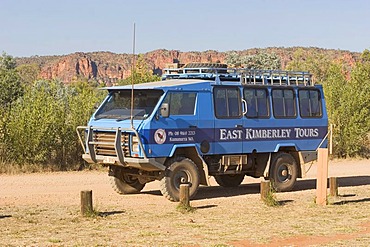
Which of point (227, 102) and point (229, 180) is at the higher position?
point (227, 102)

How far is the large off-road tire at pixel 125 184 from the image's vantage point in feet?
56.4

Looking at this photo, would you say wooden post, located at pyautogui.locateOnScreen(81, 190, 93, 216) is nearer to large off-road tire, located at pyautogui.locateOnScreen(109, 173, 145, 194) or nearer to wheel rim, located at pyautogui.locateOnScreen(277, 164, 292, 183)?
large off-road tire, located at pyautogui.locateOnScreen(109, 173, 145, 194)

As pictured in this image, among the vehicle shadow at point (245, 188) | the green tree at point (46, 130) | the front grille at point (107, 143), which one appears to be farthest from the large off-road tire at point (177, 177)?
the green tree at point (46, 130)

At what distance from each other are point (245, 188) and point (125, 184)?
142 inches

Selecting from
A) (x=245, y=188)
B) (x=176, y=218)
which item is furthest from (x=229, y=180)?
(x=176, y=218)

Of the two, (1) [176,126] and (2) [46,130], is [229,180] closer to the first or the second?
(1) [176,126]

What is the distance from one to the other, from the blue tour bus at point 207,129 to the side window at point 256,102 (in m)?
0.02

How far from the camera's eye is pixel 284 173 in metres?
18.4

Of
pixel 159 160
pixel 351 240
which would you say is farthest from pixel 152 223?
pixel 351 240

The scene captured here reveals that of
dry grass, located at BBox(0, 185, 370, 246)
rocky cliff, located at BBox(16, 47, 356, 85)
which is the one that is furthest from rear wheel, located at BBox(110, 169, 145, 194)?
rocky cliff, located at BBox(16, 47, 356, 85)

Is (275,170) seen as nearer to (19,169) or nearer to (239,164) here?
(239,164)

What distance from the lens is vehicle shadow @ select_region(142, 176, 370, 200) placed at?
17.7 m

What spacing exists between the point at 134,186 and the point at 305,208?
14.5 ft

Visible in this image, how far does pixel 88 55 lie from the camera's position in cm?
16688
